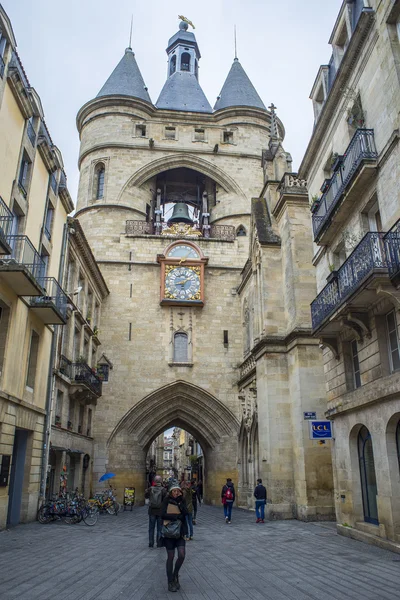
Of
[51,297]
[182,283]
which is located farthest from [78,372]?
[182,283]

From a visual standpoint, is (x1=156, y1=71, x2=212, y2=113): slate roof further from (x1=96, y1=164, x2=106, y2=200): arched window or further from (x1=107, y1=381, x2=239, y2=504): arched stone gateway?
(x1=107, y1=381, x2=239, y2=504): arched stone gateway

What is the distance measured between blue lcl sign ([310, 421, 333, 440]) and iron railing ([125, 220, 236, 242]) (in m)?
17.2

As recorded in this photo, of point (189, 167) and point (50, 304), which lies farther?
point (189, 167)

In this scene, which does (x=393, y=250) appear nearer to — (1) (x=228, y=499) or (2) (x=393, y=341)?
(2) (x=393, y=341)

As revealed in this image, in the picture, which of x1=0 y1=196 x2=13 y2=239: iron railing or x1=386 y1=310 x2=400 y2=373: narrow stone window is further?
x1=0 y1=196 x2=13 y2=239: iron railing

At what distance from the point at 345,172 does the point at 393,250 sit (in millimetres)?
3232

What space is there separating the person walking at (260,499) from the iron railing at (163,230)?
15.6 metres

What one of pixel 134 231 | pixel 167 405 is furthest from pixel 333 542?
pixel 134 231

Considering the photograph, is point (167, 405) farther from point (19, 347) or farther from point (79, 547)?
point (79, 547)

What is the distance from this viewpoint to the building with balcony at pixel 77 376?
17812mm

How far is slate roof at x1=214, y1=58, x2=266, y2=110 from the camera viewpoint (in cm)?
3339

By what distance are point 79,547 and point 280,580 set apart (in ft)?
16.0

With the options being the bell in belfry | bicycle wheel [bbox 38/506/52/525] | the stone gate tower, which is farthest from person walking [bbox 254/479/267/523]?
the bell in belfry

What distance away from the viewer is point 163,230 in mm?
28688
